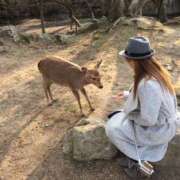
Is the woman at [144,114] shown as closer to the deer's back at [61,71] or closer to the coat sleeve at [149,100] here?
the coat sleeve at [149,100]

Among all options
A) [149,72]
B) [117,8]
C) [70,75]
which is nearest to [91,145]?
[149,72]

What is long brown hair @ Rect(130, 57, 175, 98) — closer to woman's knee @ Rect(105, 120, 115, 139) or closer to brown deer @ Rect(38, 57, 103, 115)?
woman's knee @ Rect(105, 120, 115, 139)

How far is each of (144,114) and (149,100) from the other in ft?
0.48

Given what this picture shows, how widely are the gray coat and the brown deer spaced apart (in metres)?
1.33

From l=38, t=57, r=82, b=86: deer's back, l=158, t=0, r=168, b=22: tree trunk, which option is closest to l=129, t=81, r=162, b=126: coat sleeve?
l=38, t=57, r=82, b=86: deer's back

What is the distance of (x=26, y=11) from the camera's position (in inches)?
612

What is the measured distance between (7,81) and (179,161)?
3.75 metres

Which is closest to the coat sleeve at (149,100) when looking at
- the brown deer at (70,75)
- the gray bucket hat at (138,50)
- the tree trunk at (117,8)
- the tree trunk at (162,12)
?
the gray bucket hat at (138,50)

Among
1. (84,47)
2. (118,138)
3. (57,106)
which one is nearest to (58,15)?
(84,47)

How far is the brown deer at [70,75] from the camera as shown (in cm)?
561

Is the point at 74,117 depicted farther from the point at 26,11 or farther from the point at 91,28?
the point at 26,11

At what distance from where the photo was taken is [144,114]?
12.5ft

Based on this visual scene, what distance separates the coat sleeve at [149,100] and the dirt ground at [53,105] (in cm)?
83

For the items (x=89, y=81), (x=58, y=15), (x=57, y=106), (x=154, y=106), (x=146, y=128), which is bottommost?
(x=58, y=15)
